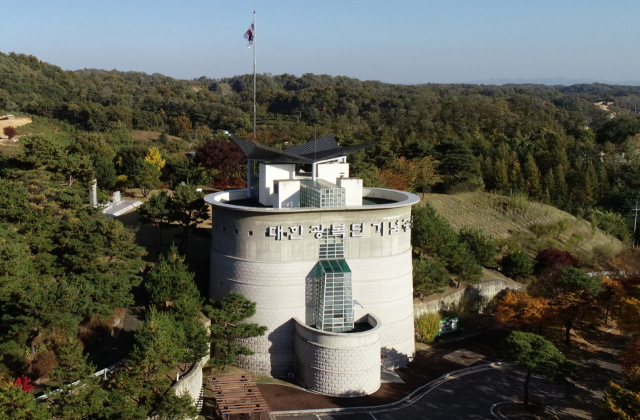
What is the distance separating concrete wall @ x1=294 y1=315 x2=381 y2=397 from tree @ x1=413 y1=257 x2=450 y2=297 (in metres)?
8.49

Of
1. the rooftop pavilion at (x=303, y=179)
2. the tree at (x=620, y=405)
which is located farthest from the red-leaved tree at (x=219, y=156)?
the tree at (x=620, y=405)

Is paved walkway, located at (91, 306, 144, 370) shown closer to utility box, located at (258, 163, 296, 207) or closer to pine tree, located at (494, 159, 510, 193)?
utility box, located at (258, 163, 296, 207)

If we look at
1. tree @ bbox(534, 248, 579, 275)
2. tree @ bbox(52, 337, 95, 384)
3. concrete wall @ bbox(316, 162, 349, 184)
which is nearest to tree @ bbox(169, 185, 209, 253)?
concrete wall @ bbox(316, 162, 349, 184)

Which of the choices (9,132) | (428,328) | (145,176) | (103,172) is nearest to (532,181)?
(428,328)

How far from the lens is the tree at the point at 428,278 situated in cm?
3191

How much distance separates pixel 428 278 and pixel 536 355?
10.1 meters

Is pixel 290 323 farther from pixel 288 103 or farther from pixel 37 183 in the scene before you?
pixel 288 103

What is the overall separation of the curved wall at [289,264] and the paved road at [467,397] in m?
3.61

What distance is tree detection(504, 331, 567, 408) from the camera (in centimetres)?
2219

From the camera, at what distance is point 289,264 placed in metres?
25.1

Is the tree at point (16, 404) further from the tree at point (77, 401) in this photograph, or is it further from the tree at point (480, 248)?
the tree at point (480, 248)

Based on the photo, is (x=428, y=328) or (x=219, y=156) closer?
(x=428, y=328)

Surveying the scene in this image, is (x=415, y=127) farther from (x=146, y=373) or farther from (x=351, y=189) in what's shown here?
(x=146, y=373)

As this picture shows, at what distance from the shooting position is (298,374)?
25141mm
